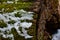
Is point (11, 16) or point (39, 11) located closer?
point (11, 16)

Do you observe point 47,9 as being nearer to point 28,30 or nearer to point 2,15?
point 28,30

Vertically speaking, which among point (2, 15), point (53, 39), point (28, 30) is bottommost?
point (53, 39)

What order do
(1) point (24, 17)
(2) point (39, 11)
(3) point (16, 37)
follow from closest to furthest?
(3) point (16, 37) < (1) point (24, 17) < (2) point (39, 11)

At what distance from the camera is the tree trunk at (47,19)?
Result: 3502 mm

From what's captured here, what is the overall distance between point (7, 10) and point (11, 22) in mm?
373

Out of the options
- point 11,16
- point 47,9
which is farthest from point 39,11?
point 11,16

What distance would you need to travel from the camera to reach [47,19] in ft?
11.8

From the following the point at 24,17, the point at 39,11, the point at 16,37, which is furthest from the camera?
the point at 39,11

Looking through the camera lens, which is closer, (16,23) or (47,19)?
(16,23)

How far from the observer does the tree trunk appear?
3.50 meters

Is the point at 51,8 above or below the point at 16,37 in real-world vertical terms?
above

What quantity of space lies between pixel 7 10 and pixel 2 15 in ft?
0.70

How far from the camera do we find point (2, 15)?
11.8 feet

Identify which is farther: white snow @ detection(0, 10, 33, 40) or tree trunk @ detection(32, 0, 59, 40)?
tree trunk @ detection(32, 0, 59, 40)
